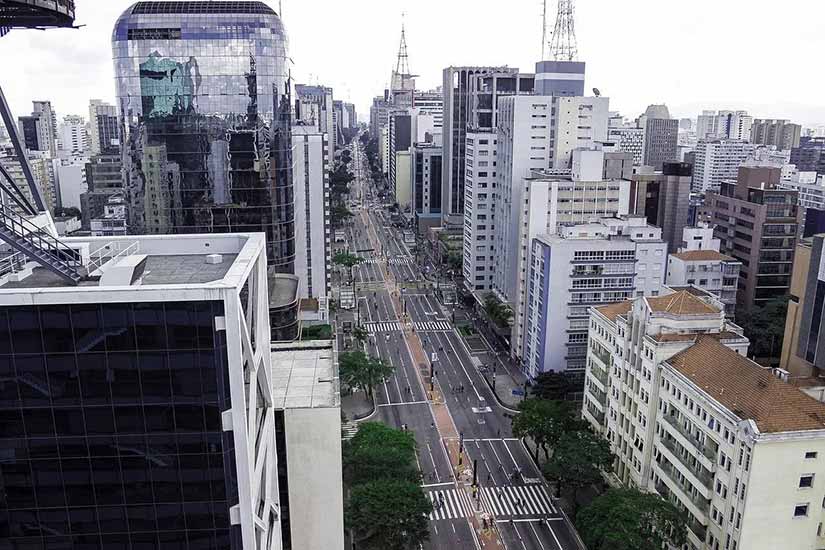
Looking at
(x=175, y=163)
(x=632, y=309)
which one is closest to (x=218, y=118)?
(x=175, y=163)

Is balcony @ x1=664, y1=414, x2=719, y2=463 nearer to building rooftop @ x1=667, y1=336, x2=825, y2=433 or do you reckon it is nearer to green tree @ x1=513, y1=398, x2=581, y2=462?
building rooftop @ x1=667, y1=336, x2=825, y2=433

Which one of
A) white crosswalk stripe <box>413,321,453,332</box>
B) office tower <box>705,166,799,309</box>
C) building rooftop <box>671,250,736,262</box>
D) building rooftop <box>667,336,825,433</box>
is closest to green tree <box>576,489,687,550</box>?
building rooftop <box>667,336,825,433</box>

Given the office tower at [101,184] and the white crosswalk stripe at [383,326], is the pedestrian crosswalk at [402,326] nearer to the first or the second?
the white crosswalk stripe at [383,326]

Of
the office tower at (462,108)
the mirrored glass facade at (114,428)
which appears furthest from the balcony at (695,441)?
the office tower at (462,108)

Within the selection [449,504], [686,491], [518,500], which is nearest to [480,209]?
[518,500]

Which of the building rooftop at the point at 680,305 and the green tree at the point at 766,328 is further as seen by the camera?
the green tree at the point at 766,328

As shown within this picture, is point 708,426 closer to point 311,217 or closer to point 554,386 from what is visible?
point 554,386

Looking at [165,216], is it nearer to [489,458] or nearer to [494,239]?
[489,458]
